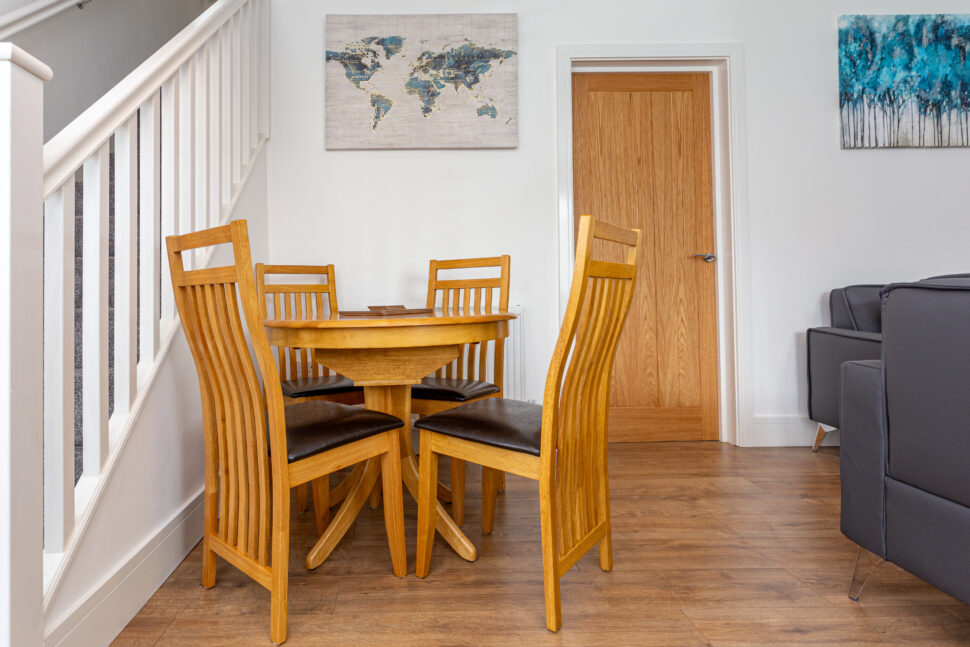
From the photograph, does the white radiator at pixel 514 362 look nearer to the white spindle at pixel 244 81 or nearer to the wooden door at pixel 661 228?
the wooden door at pixel 661 228

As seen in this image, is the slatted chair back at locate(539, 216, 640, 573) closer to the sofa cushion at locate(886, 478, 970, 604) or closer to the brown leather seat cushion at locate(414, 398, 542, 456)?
the brown leather seat cushion at locate(414, 398, 542, 456)

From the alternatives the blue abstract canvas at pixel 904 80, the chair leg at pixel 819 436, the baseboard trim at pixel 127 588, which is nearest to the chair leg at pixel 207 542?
the baseboard trim at pixel 127 588


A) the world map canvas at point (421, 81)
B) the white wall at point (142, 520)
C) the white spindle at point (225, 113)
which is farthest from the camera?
the world map canvas at point (421, 81)

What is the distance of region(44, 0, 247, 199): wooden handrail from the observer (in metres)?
1.04

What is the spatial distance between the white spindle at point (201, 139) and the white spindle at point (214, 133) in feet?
0.09

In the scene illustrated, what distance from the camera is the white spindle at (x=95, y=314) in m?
1.19

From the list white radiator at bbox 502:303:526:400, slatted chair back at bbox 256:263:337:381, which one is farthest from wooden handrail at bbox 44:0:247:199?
white radiator at bbox 502:303:526:400

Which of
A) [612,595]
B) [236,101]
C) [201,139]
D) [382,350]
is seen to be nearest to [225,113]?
[236,101]

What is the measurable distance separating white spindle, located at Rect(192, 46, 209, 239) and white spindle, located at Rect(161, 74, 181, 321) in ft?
0.50

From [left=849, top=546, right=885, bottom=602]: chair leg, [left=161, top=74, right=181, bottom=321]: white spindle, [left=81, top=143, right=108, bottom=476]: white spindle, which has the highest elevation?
[left=161, top=74, right=181, bottom=321]: white spindle

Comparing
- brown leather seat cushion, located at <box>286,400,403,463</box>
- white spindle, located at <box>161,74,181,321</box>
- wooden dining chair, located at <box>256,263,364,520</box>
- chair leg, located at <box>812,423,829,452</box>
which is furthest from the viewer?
chair leg, located at <box>812,423,829,452</box>

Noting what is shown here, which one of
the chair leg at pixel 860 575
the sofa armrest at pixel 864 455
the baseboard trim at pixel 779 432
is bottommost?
the chair leg at pixel 860 575

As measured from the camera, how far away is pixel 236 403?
1218mm

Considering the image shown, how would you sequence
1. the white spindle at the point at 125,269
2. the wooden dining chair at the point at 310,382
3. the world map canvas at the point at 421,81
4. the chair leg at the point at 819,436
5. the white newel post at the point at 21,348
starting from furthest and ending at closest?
the world map canvas at the point at 421,81 → the chair leg at the point at 819,436 → the wooden dining chair at the point at 310,382 → the white spindle at the point at 125,269 → the white newel post at the point at 21,348
